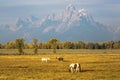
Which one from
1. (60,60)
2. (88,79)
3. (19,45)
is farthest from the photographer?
(19,45)

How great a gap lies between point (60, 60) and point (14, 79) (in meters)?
45.2

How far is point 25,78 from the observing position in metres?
39.9

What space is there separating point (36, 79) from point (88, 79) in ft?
19.3

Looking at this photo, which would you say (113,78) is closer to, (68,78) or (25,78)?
(68,78)

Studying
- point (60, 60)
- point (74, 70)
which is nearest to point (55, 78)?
point (74, 70)

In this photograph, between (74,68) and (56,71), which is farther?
(74,68)

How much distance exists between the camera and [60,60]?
275 feet

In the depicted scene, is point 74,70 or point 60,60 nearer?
point 74,70

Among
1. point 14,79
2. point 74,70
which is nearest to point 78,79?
point 14,79

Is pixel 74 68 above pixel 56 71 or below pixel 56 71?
above

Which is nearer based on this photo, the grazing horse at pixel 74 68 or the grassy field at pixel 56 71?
the grassy field at pixel 56 71

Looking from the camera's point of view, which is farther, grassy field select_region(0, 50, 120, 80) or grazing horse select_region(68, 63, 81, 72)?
grazing horse select_region(68, 63, 81, 72)

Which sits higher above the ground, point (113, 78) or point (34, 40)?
point (34, 40)

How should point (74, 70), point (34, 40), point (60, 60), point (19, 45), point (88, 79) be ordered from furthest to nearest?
point (34, 40) → point (19, 45) → point (60, 60) → point (74, 70) → point (88, 79)
